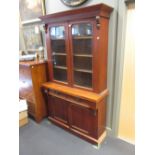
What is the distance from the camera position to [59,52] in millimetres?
2342

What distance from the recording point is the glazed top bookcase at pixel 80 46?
70.2 inches

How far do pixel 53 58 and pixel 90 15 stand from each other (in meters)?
1.00

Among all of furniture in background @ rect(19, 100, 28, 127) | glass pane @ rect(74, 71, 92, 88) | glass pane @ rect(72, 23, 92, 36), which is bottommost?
furniture in background @ rect(19, 100, 28, 127)

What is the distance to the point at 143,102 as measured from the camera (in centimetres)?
52

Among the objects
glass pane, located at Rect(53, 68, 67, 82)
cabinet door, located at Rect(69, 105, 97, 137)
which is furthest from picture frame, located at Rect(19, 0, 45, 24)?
cabinet door, located at Rect(69, 105, 97, 137)

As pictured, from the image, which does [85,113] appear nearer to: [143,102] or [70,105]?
[70,105]

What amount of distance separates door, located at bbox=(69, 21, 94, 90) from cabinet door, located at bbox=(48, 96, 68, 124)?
1.32 ft

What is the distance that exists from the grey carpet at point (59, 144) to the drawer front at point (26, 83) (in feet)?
1.94

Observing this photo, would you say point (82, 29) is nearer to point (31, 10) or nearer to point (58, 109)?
point (58, 109)

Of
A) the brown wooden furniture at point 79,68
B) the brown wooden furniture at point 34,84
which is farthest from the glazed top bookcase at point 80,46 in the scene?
the brown wooden furniture at point 34,84

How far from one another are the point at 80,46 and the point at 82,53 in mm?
107

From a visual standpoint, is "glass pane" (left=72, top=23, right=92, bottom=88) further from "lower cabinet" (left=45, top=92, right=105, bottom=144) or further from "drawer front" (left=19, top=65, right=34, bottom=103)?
"drawer front" (left=19, top=65, right=34, bottom=103)

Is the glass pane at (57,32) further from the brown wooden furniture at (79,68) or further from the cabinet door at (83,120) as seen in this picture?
the cabinet door at (83,120)

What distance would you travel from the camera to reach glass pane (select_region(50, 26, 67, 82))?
7.30 feet
